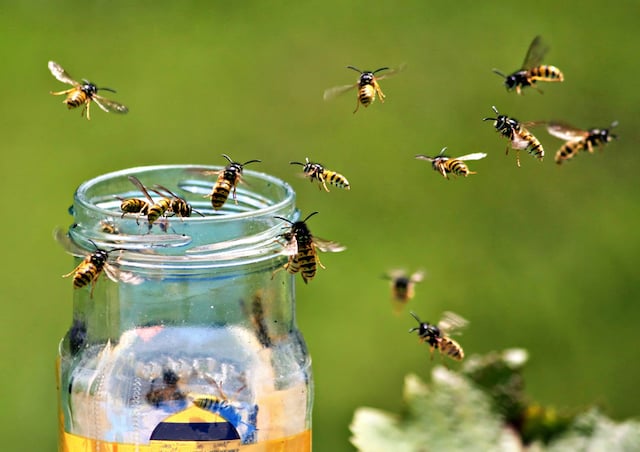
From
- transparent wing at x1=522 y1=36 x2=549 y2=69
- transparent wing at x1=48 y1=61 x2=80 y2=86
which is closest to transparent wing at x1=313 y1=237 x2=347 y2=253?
transparent wing at x1=522 y1=36 x2=549 y2=69

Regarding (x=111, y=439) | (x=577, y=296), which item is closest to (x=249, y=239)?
(x=111, y=439)

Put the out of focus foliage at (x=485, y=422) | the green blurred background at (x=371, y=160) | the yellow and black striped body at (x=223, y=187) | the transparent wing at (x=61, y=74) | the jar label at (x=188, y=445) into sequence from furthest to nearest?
the green blurred background at (x=371, y=160) → the transparent wing at (x=61, y=74) → the yellow and black striped body at (x=223, y=187) → the jar label at (x=188, y=445) → the out of focus foliage at (x=485, y=422)

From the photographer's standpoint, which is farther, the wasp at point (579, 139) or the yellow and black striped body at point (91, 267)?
the wasp at point (579, 139)

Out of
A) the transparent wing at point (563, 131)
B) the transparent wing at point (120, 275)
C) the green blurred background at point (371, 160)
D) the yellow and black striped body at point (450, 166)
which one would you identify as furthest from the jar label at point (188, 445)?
the green blurred background at point (371, 160)

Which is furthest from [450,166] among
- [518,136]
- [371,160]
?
[371,160]

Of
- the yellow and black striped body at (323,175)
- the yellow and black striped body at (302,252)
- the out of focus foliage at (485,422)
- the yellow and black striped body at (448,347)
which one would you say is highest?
the yellow and black striped body at (323,175)

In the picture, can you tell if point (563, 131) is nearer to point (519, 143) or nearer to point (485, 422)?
point (519, 143)

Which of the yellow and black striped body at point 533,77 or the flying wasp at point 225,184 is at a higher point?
the yellow and black striped body at point 533,77

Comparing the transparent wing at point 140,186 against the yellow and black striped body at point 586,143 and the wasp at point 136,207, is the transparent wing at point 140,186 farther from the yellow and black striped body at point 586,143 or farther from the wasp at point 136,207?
the yellow and black striped body at point 586,143
